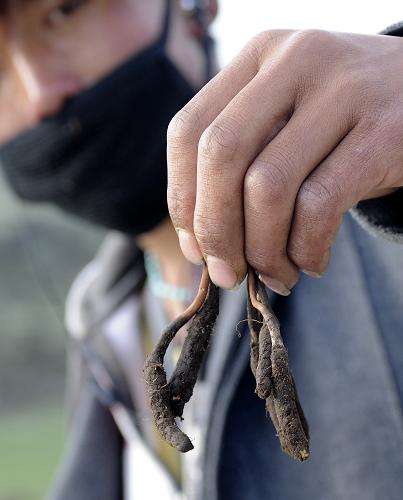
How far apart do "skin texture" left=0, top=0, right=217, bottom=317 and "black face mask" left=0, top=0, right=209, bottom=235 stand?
0.13 feet

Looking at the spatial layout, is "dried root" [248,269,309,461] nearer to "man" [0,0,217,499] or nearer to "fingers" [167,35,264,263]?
"fingers" [167,35,264,263]

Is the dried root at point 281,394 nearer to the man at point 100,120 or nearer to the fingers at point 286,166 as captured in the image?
the fingers at point 286,166

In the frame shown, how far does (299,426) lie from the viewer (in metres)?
0.82

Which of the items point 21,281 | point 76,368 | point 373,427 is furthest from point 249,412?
point 21,281

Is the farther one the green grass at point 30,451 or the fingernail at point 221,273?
the green grass at point 30,451

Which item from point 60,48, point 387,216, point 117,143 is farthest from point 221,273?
point 60,48

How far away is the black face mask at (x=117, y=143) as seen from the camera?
2330mm

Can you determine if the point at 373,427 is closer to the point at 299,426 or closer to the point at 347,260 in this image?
the point at 347,260

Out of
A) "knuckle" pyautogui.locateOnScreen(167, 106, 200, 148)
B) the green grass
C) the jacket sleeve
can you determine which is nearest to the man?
the jacket sleeve

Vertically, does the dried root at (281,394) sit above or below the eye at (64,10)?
above

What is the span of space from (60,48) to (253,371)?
1.70m

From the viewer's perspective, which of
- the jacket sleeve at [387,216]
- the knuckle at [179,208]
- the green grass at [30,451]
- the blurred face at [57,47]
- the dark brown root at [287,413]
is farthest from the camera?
the green grass at [30,451]

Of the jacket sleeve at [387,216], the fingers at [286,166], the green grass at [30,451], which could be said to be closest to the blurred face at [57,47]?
the jacket sleeve at [387,216]

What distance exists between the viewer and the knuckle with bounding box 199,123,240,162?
839 mm
